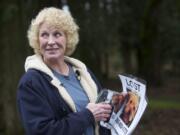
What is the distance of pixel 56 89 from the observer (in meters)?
3.79

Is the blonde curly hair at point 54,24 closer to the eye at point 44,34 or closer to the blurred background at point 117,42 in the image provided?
the eye at point 44,34

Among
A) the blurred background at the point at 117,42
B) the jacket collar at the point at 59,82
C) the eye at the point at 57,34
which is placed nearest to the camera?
the jacket collar at the point at 59,82

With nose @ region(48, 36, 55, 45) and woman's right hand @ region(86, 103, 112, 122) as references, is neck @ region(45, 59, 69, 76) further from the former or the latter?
woman's right hand @ region(86, 103, 112, 122)

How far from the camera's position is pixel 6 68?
1309cm

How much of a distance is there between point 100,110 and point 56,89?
1.13ft

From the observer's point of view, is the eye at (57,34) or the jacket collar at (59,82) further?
the eye at (57,34)

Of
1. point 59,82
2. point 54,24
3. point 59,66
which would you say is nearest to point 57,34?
point 54,24

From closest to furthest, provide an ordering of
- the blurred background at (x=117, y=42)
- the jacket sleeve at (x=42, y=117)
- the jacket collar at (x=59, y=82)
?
the jacket sleeve at (x=42, y=117)
the jacket collar at (x=59, y=82)
the blurred background at (x=117, y=42)

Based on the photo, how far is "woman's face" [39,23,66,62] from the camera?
3881mm

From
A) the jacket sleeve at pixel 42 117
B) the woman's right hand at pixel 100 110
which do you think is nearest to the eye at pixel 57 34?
the jacket sleeve at pixel 42 117

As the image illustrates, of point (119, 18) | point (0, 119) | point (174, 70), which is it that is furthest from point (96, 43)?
point (174, 70)

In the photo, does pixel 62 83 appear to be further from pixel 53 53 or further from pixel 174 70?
pixel 174 70

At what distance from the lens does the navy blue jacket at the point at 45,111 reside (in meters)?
3.63

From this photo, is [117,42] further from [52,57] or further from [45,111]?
[45,111]
